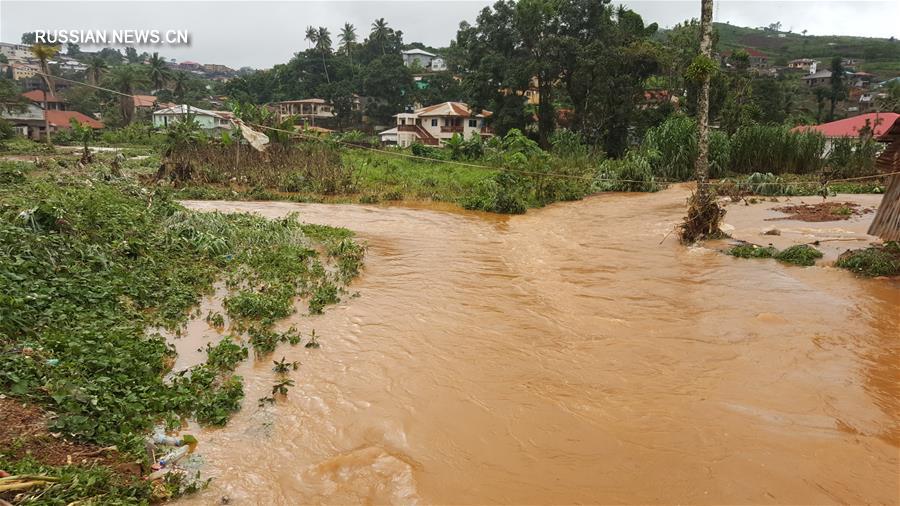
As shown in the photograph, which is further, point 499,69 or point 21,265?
point 499,69

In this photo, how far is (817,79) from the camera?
64562 millimetres

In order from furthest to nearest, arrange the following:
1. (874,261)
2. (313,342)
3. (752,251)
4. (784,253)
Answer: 1. (752,251)
2. (784,253)
3. (874,261)
4. (313,342)

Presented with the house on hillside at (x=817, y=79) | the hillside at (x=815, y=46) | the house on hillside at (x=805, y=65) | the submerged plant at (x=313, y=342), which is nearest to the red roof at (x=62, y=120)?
the submerged plant at (x=313, y=342)

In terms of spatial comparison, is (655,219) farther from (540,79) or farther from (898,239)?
(540,79)

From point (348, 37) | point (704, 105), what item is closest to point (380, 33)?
point (348, 37)

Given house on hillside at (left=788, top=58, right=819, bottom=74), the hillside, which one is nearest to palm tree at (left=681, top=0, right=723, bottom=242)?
the hillside

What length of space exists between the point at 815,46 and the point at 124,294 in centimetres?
12097

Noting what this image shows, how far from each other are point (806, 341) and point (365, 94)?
166ft

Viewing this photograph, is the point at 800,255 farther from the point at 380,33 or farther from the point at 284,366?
the point at 380,33

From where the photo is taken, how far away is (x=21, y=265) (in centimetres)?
581

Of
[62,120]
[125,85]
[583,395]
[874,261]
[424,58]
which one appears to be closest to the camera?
[583,395]

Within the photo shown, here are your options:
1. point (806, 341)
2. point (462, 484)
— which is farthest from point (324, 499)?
point (806, 341)

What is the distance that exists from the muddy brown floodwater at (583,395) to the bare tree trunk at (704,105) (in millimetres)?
2199

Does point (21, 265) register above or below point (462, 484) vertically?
above
